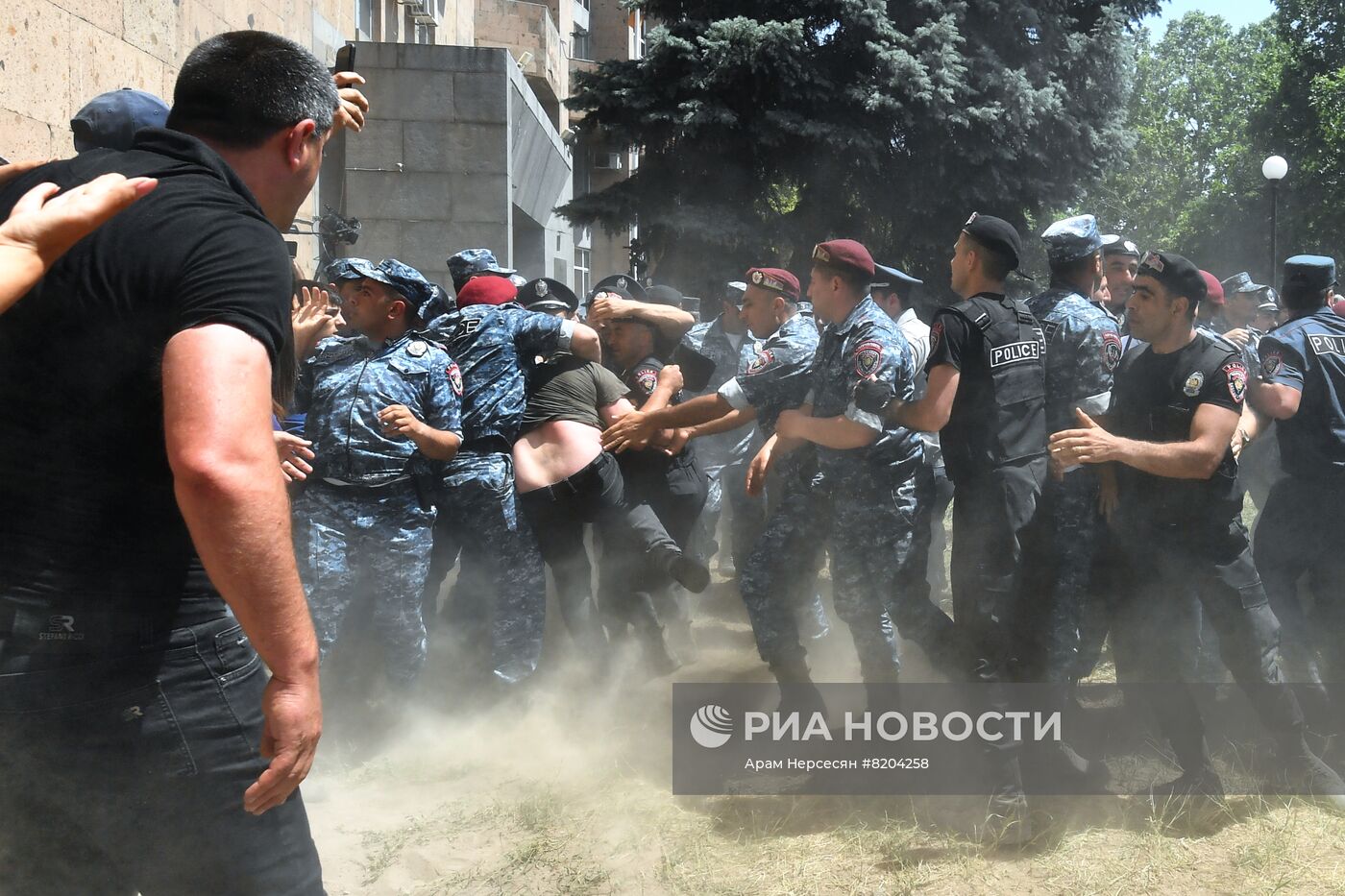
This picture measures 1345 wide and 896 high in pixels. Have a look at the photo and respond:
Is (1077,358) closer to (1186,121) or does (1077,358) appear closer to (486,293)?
(486,293)

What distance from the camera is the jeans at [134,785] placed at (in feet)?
5.75

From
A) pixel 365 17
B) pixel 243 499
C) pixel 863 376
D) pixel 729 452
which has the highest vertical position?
pixel 365 17

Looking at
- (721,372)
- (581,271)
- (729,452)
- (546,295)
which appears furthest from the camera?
(581,271)

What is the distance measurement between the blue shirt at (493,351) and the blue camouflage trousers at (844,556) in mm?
1295

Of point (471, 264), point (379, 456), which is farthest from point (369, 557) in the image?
point (471, 264)

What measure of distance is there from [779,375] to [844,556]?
2.62ft

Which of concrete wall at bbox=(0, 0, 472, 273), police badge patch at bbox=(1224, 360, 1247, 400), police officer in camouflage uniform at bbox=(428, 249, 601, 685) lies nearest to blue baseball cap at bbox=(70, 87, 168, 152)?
police officer in camouflage uniform at bbox=(428, 249, 601, 685)

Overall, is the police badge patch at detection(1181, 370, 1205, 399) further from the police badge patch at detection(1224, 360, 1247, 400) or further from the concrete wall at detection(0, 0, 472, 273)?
the concrete wall at detection(0, 0, 472, 273)

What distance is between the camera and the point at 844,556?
409 cm

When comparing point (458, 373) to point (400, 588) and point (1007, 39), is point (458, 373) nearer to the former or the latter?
point (400, 588)

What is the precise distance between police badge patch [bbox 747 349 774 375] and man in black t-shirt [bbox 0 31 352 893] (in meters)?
2.81

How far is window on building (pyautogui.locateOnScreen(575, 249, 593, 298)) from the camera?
29886mm

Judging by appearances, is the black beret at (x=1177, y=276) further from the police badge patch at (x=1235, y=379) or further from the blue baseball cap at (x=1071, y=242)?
the blue baseball cap at (x=1071, y=242)

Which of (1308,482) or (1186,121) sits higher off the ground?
(1186,121)
